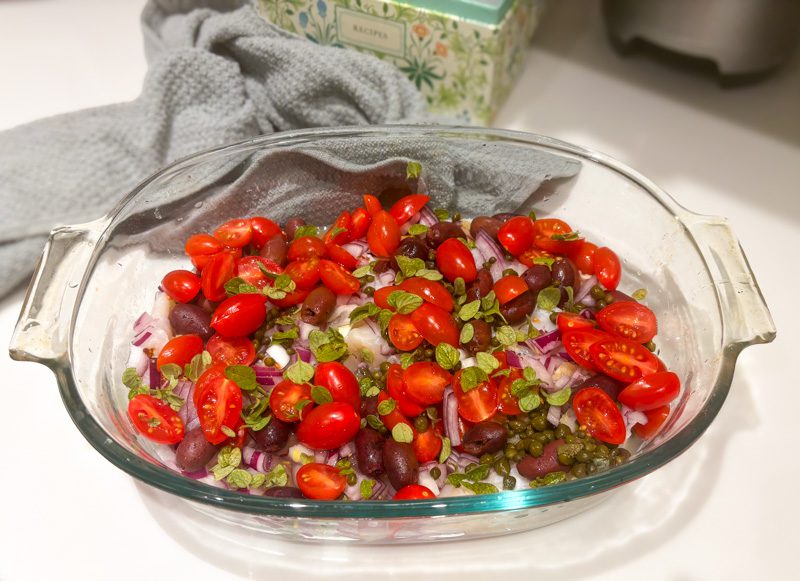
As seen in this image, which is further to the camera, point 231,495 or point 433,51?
point 433,51

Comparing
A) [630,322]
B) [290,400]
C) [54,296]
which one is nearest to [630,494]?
[630,322]

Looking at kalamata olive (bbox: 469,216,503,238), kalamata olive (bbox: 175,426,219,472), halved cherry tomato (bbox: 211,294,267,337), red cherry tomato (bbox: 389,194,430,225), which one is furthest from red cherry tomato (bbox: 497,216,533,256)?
kalamata olive (bbox: 175,426,219,472)

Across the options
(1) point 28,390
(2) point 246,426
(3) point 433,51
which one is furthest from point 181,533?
(3) point 433,51

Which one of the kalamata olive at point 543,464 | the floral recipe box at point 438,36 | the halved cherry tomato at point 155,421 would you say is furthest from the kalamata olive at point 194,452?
the floral recipe box at point 438,36

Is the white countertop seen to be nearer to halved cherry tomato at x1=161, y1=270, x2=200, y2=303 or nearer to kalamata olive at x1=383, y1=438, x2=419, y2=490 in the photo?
kalamata olive at x1=383, y1=438, x2=419, y2=490

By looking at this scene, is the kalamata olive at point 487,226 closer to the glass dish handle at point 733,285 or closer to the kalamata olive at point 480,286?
the kalamata olive at point 480,286

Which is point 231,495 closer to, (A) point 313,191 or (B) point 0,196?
(A) point 313,191
